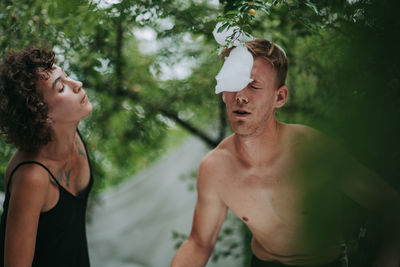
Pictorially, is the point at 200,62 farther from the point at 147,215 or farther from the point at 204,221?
the point at 147,215

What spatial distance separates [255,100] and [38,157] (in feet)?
3.46

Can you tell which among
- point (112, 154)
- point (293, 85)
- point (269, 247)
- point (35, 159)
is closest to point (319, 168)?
point (269, 247)

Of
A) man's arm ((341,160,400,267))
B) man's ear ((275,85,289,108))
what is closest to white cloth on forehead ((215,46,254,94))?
man's ear ((275,85,289,108))

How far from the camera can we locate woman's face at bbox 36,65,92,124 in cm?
156

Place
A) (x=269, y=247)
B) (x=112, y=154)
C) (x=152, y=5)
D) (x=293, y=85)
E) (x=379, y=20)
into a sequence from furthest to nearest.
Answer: (x=112, y=154) → (x=293, y=85) → (x=152, y=5) → (x=269, y=247) → (x=379, y=20)

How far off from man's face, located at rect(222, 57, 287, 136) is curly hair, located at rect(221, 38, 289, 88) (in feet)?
0.07

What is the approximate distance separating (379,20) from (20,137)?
155 centimetres

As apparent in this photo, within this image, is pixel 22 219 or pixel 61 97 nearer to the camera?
pixel 22 219

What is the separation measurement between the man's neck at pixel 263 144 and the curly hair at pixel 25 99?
37.4 inches

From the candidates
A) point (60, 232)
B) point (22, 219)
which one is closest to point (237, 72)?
point (22, 219)

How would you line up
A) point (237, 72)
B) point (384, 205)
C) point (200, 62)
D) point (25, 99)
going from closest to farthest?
1. point (384, 205)
2. point (237, 72)
3. point (25, 99)
4. point (200, 62)

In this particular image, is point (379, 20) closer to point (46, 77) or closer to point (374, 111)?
point (374, 111)

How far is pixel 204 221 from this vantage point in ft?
5.48

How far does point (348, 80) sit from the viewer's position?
67 centimetres
